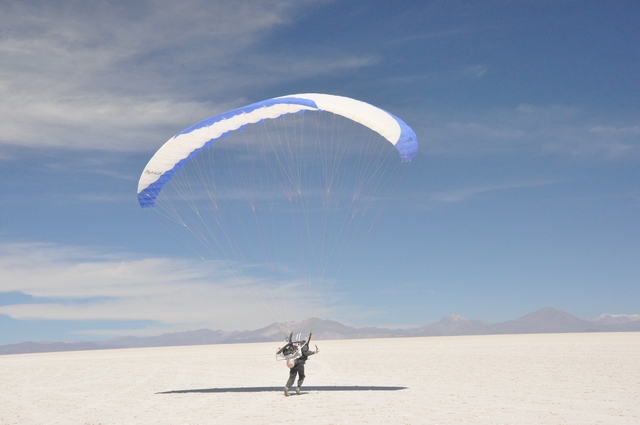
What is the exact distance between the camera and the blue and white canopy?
16.1m

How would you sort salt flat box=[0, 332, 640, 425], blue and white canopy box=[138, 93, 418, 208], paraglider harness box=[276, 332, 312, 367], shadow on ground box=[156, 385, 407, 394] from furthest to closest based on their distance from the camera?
shadow on ground box=[156, 385, 407, 394] < blue and white canopy box=[138, 93, 418, 208] < paraglider harness box=[276, 332, 312, 367] < salt flat box=[0, 332, 640, 425]

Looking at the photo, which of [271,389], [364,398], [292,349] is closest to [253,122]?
[292,349]

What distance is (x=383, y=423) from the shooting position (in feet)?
36.8

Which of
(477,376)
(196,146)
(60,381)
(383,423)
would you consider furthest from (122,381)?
(383,423)

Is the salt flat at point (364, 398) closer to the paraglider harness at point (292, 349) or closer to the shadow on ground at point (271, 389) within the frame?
the shadow on ground at point (271, 389)

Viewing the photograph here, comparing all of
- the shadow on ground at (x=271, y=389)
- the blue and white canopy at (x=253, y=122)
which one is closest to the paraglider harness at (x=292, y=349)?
the shadow on ground at (x=271, y=389)

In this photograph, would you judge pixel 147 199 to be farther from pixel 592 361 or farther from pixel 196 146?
pixel 592 361

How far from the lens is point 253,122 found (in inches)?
675

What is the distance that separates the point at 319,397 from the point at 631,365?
14.6 m

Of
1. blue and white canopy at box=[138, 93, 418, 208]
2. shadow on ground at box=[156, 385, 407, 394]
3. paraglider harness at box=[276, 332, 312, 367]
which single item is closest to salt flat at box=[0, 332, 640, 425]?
shadow on ground at box=[156, 385, 407, 394]

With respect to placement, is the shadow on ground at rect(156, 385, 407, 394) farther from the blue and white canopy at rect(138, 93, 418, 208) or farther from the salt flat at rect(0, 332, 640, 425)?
the blue and white canopy at rect(138, 93, 418, 208)

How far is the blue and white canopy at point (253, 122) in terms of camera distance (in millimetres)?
16125

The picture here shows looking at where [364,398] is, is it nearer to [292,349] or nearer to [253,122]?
[292,349]

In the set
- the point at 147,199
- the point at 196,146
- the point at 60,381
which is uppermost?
the point at 196,146
